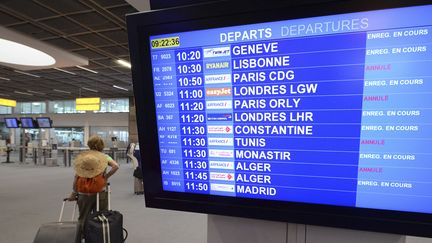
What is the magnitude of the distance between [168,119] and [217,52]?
336mm

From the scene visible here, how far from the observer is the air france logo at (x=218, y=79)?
1095mm

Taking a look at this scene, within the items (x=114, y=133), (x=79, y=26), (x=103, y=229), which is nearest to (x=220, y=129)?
(x=103, y=229)

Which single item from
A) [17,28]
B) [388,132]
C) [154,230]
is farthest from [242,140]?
[17,28]

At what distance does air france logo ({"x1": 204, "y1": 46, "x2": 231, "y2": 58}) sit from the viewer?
1.08 m

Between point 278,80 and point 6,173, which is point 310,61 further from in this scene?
point 6,173

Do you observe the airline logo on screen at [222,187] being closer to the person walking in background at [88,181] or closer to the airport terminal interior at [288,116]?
the airport terminal interior at [288,116]

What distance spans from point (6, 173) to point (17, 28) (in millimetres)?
6459

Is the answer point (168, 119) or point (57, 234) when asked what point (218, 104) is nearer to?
point (168, 119)

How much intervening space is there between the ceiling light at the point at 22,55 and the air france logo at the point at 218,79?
26.1 ft

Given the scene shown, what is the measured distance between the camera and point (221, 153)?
3.69 feet

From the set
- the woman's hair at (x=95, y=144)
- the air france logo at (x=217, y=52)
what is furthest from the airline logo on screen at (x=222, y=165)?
the woman's hair at (x=95, y=144)

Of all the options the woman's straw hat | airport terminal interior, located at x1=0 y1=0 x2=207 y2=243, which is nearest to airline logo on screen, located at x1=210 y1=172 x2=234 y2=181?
the woman's straw hat

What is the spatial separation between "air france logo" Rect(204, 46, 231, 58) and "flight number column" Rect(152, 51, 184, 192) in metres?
0.15

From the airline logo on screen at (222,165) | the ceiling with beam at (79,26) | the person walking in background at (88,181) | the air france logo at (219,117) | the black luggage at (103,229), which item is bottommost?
the black luggage at (103,229)
